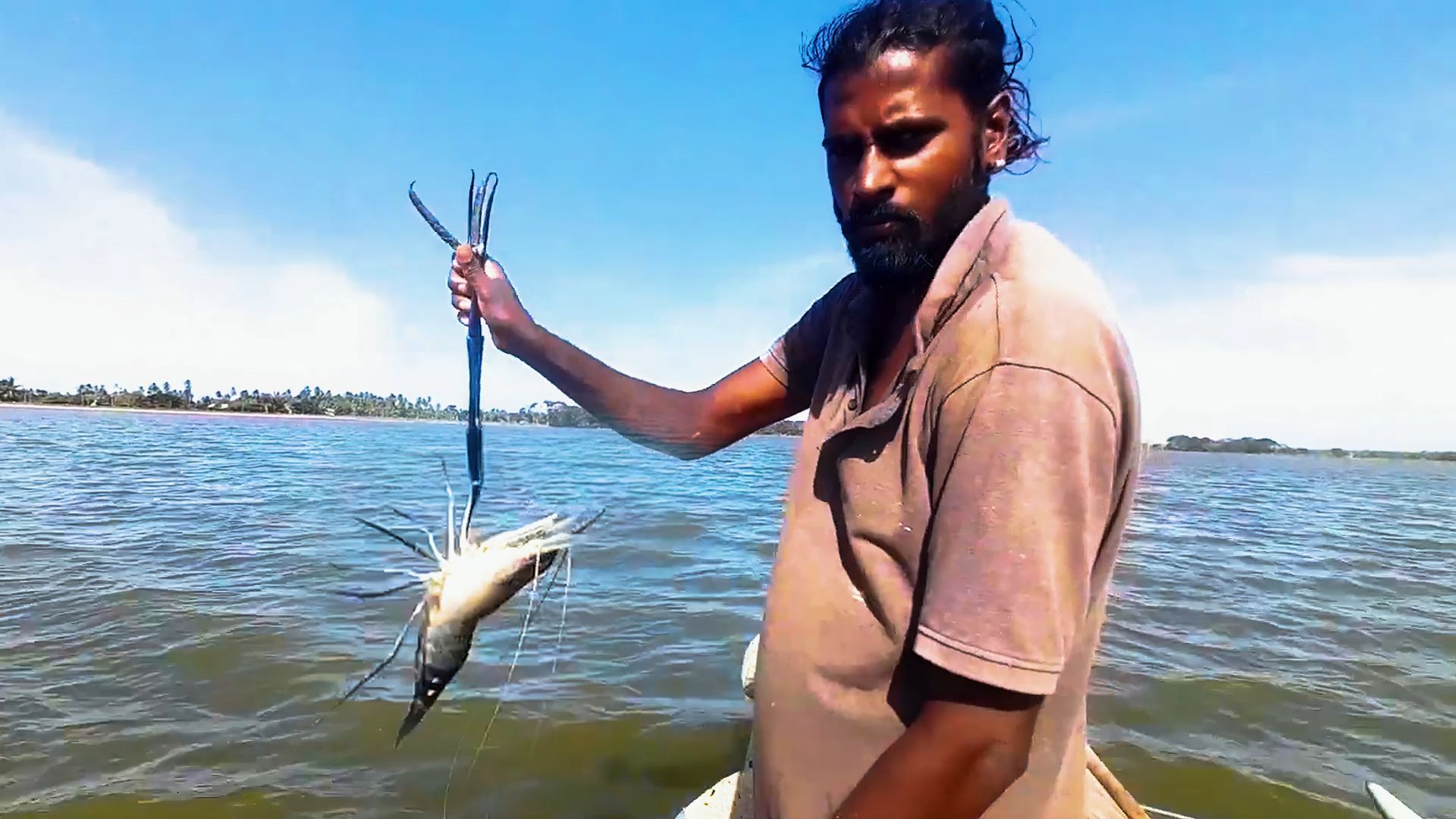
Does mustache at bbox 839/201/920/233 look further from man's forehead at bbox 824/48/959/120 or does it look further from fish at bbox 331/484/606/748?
fish at bbox 331/484/606/748

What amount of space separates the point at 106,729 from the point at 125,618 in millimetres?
2999

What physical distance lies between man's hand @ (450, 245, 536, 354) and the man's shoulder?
142cm

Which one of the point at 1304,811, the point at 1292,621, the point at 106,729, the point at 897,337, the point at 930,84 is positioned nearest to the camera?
the point at 930,84

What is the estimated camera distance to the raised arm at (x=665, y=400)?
271 cm

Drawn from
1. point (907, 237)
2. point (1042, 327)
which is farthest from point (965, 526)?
point (907, 237)

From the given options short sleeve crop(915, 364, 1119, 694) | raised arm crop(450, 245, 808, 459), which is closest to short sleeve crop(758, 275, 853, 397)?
raised arm crop(450, 245, 808, 459)

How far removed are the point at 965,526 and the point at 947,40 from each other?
101 centimetres

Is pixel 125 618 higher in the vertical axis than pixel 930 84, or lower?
lower

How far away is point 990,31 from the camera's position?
1.78m

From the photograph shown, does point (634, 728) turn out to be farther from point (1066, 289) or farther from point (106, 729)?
point (1066, 289)

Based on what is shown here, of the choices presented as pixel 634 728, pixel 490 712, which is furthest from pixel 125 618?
pixel 634 728

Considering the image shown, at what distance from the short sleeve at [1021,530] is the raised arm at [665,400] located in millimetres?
1429

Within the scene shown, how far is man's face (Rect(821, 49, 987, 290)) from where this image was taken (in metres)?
1.70

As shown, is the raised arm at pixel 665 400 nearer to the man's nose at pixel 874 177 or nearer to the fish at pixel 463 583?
the fish at pixel 463 583
